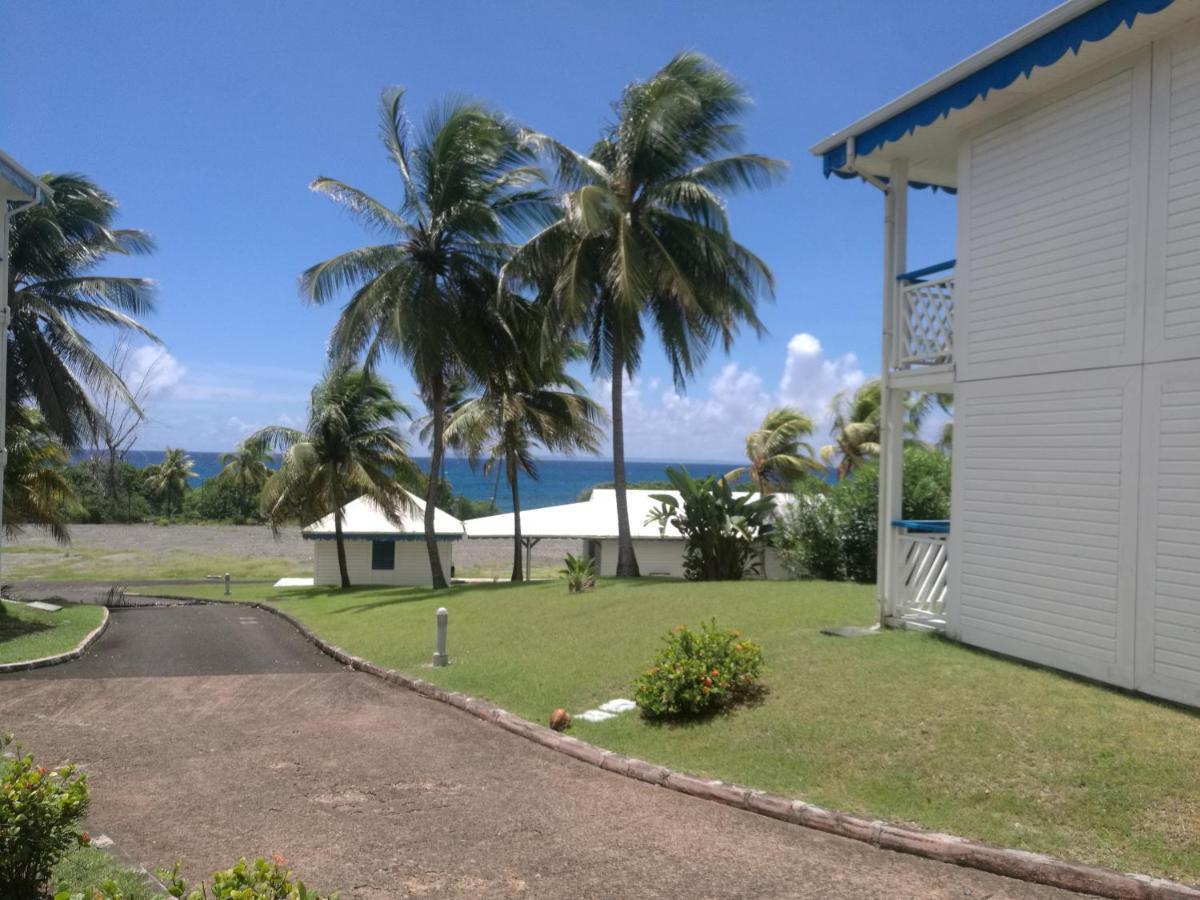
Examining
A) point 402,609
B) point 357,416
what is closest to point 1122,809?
point 402,609

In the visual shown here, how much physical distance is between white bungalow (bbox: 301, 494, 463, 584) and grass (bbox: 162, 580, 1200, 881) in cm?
1946

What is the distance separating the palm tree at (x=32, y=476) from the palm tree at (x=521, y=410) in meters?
10.7

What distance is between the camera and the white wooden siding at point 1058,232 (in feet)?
26.7

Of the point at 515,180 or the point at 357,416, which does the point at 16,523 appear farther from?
the point at 515,180

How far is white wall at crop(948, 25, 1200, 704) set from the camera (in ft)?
24.9

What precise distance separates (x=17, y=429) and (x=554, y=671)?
17.2 meters

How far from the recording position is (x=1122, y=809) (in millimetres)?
5746

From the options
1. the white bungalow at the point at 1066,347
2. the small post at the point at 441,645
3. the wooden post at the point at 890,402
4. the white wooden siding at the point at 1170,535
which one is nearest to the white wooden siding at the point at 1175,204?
the white bungalow at the point at 1066,347

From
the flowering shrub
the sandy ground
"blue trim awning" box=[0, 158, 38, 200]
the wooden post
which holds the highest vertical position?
"blue trim awning" box=[0, 158, 38, 200]

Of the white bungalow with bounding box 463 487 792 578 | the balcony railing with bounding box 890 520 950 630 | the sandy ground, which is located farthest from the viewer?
the sandy ground

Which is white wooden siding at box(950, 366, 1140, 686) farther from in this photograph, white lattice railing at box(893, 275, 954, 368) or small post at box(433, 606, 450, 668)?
small post at box(433, 606, 450, 668)

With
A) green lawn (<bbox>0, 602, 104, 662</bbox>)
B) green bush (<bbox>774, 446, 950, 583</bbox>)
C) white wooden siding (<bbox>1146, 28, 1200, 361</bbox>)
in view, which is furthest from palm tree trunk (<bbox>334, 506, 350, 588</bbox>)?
white wooden siding (<bbox>1146, 28, 1200, 361</bbox>)

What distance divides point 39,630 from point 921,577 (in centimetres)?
1505

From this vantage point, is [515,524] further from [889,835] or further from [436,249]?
[889,835]
